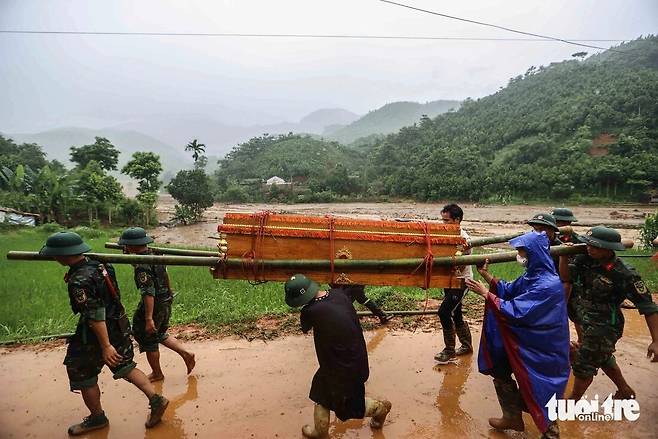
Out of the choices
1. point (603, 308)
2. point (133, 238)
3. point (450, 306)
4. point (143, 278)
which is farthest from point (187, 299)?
point (603, 308)

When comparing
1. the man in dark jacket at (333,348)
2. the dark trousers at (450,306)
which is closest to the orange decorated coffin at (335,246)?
the man in dark jacket at (333,348)

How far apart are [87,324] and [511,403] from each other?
3.81 metres

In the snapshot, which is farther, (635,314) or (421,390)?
(635,314)

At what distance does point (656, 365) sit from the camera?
192 inches

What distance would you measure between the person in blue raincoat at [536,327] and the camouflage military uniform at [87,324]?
125 inches

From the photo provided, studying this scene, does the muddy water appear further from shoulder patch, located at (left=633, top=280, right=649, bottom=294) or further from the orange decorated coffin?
the orange decorated coffin

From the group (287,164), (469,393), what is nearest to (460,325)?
(469,393)

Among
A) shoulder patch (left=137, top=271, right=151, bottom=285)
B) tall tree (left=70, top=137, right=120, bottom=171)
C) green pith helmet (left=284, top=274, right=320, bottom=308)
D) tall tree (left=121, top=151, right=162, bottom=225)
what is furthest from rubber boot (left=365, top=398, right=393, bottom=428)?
tall tree (left=70, top=137, right=120, bottom=171)

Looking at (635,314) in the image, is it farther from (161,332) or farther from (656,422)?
(161,332)

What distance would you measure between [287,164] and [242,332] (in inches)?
Answer: 2742

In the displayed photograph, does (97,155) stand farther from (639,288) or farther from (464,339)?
(639,288)

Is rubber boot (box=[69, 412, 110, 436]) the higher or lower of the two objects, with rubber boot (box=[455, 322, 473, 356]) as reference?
lower

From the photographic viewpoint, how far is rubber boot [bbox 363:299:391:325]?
6051 mm

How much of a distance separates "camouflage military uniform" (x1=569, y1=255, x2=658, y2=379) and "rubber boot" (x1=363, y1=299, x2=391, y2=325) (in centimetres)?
280
